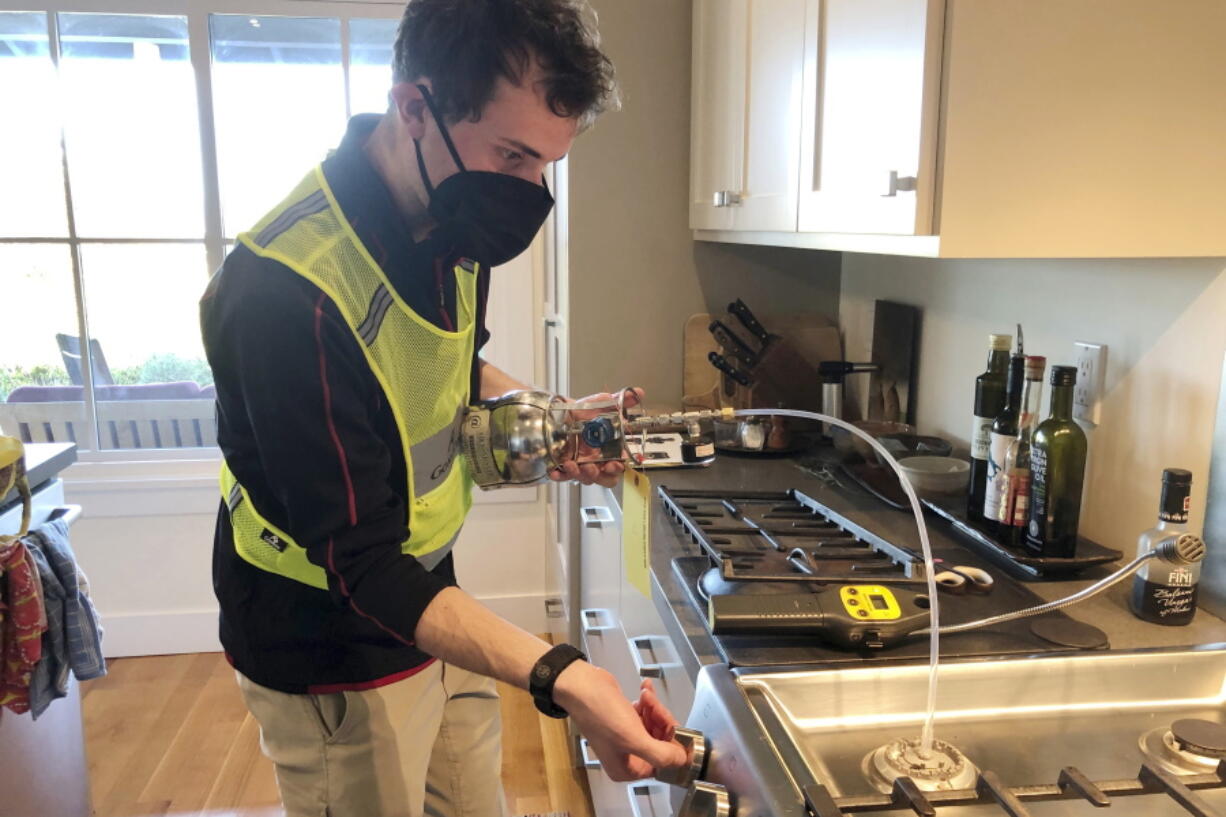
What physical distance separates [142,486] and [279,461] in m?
2.14

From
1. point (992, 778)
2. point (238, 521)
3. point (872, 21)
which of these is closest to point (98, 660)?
point (238, 521)

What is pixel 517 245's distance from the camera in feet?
3.69

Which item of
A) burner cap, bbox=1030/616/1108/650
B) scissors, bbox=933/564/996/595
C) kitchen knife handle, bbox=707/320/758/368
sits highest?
kitchen knife handle, bbox=707/320/758/368

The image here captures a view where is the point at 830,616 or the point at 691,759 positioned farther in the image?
the point at 830,616

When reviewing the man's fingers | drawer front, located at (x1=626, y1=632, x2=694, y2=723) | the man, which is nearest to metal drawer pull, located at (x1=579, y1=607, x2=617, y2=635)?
drawer front, located at (x1=626, y1=632, x2=694, y2=723)

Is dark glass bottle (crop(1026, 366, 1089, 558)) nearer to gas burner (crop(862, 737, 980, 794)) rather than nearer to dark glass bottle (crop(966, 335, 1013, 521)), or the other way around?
dark glass bottle (crop(966, 335, 1013, 521))

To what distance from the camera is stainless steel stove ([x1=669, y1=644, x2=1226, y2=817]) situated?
756 mm

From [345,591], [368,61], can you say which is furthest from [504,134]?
[368,61]

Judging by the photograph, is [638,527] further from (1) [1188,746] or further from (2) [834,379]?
(2) [834,379]

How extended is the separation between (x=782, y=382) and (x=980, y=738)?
4.10ft

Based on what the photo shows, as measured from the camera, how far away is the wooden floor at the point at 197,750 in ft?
6.99

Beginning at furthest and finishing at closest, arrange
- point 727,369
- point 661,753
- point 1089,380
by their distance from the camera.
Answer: point 727,369 < point 1089,380 < point 661,753

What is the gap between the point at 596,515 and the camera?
188 cm

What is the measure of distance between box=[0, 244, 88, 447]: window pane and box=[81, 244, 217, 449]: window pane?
0.22 ft
